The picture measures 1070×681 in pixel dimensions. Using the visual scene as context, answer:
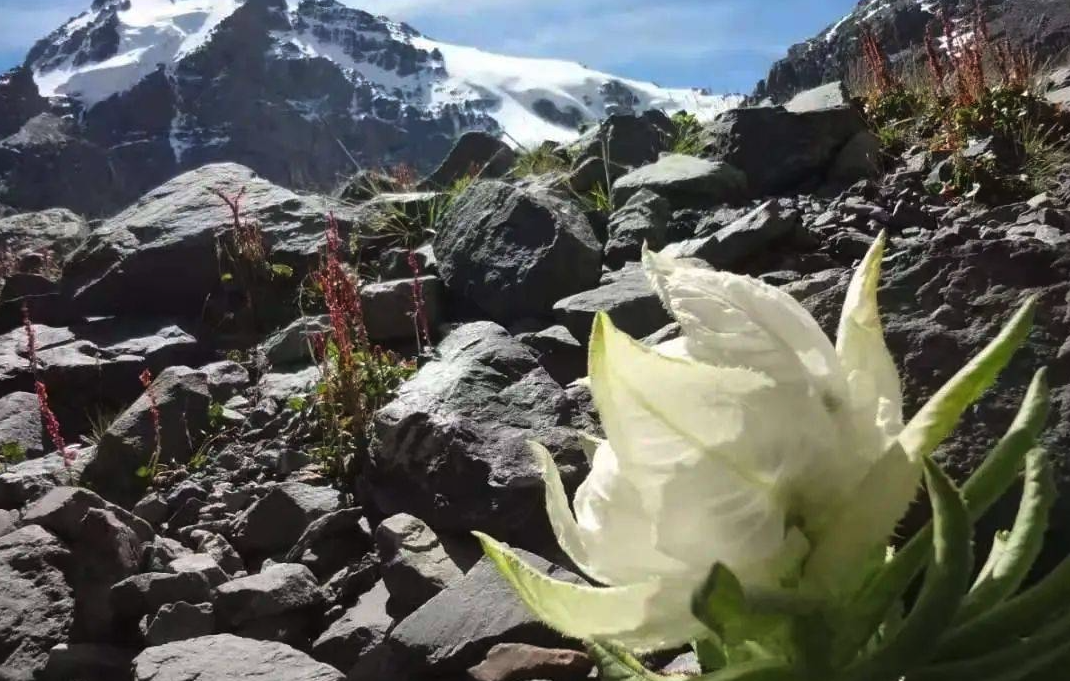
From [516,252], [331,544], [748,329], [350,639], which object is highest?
[516,252]

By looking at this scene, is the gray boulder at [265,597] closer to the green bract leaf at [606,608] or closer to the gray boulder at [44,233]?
the green bract leaf at [606,608]

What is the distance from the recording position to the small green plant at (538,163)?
8.45 m

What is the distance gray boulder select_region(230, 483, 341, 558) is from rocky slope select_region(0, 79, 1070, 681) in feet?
0.04

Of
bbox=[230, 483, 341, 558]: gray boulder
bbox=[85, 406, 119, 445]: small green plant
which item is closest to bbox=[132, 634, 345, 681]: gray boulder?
bbox=[230, 483, 341, 558]: gray boulder

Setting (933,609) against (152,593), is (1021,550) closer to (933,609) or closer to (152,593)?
(933,609)

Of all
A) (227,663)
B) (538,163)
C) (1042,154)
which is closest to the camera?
(227,663)

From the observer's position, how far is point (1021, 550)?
1.09 m

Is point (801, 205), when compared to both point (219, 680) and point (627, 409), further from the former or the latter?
point (627, 409)

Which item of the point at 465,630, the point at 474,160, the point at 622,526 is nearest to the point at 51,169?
the point at 474,160

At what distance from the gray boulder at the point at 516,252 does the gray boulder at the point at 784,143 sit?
1440 mm

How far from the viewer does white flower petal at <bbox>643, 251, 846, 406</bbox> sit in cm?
92

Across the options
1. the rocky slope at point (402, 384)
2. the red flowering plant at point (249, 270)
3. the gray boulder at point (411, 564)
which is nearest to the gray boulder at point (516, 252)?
the rocky slope at point (402, 384)

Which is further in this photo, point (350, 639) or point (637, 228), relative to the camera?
point (637, 228)

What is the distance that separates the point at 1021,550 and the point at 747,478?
435mm
